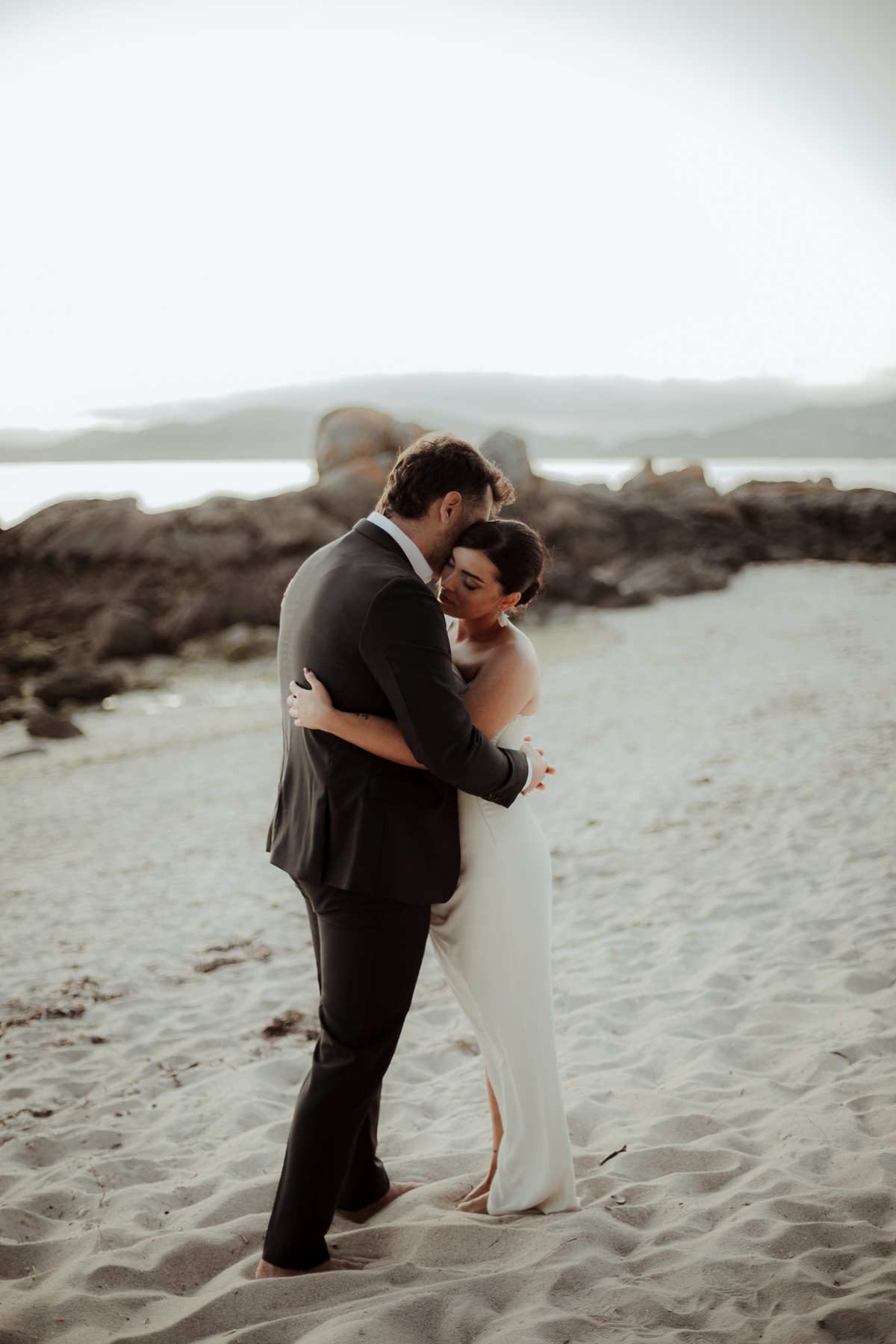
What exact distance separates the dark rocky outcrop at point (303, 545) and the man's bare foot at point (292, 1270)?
17505mm

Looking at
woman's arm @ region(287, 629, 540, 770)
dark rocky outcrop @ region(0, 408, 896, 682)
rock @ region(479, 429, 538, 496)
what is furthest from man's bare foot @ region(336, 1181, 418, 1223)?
rock @ region(479, 429, 538, 496)

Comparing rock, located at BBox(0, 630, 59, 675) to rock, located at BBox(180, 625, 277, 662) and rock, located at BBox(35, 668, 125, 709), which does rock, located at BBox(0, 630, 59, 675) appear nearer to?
rock, located at BBox(35, 668, 125, 709)

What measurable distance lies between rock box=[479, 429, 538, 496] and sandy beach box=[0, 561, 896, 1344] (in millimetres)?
25393

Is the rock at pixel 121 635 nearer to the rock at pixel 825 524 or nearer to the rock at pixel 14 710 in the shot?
the rock at pixel 14 710

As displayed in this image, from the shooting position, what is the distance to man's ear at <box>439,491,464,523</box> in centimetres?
252

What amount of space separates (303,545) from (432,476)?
84.7 feet

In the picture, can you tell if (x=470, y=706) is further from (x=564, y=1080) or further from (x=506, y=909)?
(x=564, y=1080)

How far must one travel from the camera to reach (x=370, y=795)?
2.41m

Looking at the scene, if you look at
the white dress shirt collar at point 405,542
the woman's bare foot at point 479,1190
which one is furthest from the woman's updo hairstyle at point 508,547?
the woman's bare foot at point 479,1190

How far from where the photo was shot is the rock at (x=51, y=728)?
14438 millimetres

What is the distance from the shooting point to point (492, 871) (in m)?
2.68

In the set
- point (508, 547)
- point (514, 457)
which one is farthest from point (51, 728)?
point (514, 457)

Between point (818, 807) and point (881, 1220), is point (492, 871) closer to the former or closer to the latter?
point (881, 1220)

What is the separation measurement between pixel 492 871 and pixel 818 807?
5.49 m
